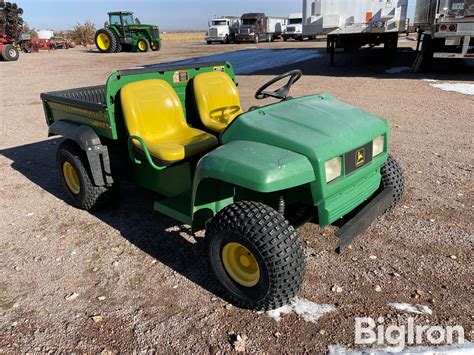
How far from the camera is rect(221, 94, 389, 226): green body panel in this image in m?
2.47

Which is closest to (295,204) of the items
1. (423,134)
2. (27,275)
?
(27,275)

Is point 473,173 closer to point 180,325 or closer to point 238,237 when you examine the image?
point 238,237

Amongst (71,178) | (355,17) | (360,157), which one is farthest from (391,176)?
(355,17)

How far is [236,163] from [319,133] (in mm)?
578

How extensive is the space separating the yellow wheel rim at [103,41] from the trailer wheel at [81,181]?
21594 mm

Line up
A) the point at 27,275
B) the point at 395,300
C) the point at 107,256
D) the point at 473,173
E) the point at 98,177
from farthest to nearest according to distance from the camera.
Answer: the point at 473,173 < the point at 98,177 < the point at 107,256 < the point at 27,275 < the point at 395,300

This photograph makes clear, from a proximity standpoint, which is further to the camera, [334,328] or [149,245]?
[149,245]

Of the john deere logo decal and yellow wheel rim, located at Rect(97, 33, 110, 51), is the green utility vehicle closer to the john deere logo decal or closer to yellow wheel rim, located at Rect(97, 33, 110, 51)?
the john deere logo decal

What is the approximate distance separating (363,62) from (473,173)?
11.7m

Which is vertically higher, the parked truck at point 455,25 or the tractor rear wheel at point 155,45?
the parked truck at point 455,25

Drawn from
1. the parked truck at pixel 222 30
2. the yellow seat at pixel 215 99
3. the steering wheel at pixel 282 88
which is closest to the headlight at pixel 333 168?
the steering wheel at pixel 282 88

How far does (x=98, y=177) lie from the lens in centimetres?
370

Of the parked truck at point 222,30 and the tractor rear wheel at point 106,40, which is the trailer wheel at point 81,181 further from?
the parked truck at point 222,30

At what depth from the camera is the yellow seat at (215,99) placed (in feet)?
13.1
